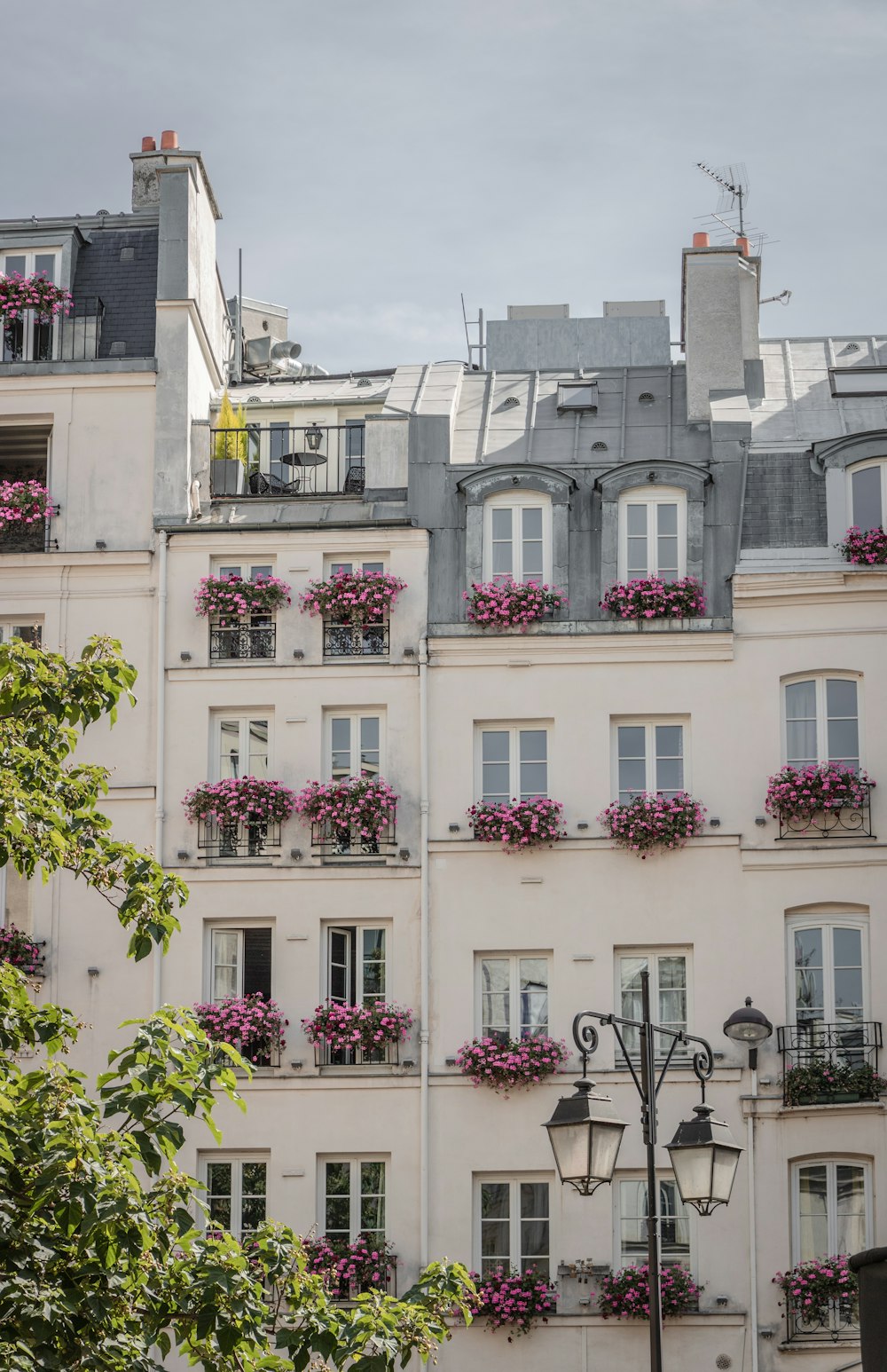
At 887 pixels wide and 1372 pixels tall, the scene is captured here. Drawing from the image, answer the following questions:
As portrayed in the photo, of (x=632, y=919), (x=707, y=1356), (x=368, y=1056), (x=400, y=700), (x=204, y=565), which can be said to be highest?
(x=204, y=565)

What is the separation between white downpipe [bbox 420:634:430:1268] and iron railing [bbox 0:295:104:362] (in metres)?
7.44

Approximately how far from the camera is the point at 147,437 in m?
33.6

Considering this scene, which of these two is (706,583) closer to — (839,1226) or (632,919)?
(632,919)

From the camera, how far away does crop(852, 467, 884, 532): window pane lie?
3203 cm

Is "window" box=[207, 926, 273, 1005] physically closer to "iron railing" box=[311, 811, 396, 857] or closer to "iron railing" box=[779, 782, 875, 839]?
"iron railing" box=[311, 811, 396, 857]

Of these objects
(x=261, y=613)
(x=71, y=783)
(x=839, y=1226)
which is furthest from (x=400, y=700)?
(x=71, y=783)

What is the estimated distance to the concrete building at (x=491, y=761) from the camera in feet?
97.2

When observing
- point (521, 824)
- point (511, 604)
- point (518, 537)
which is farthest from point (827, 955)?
point (518, 537)

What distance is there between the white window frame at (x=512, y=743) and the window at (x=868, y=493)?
551cm

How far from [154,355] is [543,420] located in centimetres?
639

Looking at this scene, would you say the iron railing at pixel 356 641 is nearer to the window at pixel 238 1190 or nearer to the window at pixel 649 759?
the window at pixel 649 759

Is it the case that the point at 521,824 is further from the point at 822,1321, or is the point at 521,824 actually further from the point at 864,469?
the point at 822,1321

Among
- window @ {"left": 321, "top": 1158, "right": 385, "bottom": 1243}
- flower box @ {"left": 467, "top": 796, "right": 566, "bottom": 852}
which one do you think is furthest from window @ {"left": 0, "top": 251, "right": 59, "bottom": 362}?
window @ {"left": 321, "top": 1158, "right": 385, "bottom": 1243}

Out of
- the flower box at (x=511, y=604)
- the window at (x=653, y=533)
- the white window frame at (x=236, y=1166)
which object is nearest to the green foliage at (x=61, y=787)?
the white window frame at (x=236, y=1166)
